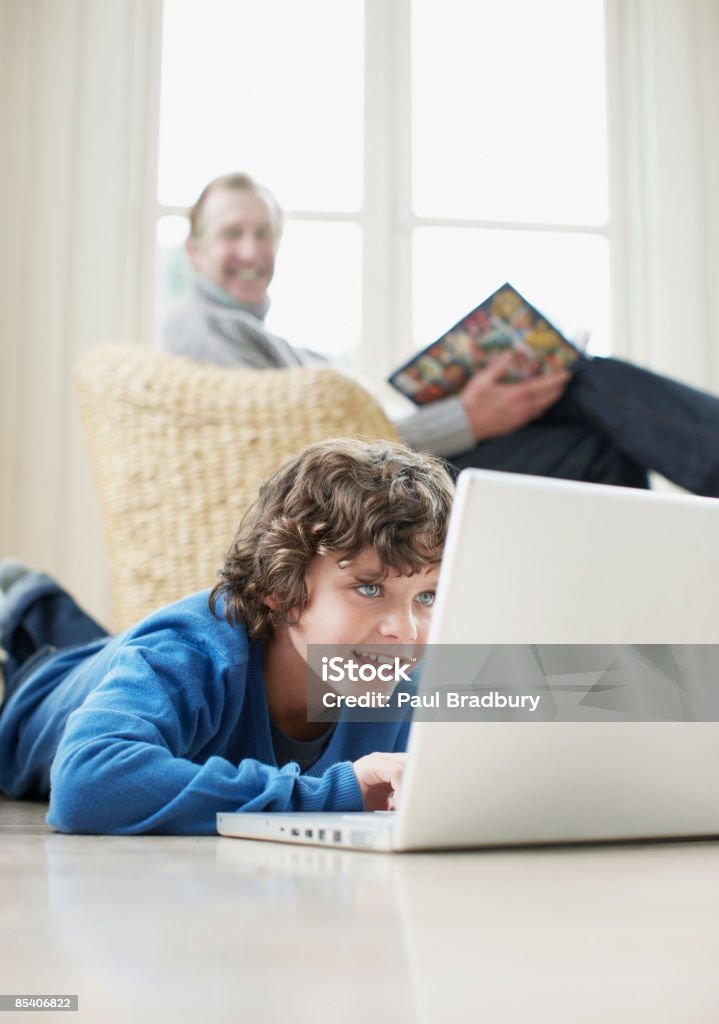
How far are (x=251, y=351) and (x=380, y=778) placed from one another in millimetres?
1161

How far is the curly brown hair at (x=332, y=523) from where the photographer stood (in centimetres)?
97

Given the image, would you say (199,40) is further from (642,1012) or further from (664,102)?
(642,1012)

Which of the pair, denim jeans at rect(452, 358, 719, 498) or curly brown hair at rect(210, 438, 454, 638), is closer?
curly brown hair at rect(210, 438, 454, 638)

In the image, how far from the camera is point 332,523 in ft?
3.24

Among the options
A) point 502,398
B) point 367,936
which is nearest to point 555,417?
point 502,398

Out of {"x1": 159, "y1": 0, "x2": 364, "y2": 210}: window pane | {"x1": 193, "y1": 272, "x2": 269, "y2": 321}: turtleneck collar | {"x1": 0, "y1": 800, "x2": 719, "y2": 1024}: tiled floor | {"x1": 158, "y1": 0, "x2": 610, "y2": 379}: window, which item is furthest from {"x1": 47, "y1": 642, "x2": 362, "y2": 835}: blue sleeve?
{"x1": 159, "y1": 0, "x2": 364, "y2": 210}: window pane

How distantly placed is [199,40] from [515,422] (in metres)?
1.40

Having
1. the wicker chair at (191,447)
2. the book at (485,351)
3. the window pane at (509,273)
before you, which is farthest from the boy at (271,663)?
the window pane at (509,273)

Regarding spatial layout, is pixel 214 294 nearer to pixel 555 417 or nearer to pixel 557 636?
pixel 555 417

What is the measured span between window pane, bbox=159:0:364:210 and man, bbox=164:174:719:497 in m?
0.83

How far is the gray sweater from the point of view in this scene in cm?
184

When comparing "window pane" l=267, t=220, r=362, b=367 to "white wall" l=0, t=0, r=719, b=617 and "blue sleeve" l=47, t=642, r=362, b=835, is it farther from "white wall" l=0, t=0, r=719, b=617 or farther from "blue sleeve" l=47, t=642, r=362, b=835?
"blue sleeve" l=47, t=642, r=362, b=835

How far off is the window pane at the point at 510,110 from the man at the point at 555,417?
102 centimetres

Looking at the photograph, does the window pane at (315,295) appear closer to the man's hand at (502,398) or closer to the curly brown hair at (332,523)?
the man's hand at (502,398)
